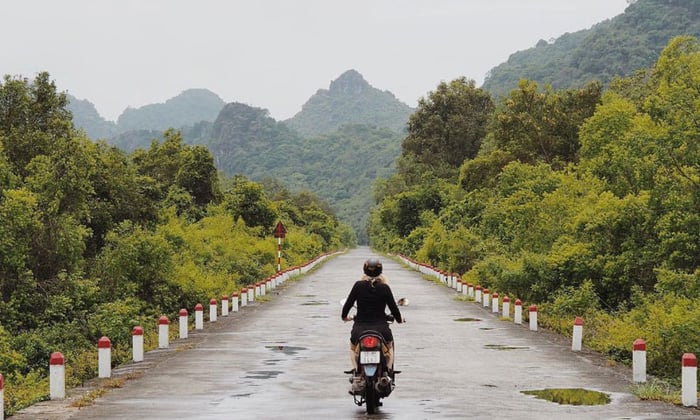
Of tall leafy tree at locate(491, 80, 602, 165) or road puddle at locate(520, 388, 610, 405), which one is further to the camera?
tall leafy tree at locate(491, 80, 602, 165)

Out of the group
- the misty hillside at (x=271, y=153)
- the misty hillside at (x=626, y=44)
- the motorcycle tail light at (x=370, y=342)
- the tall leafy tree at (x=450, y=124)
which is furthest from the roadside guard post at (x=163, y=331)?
the misty hillside at (x=271, y=153)

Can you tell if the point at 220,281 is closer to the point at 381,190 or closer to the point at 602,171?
the point at 602,171

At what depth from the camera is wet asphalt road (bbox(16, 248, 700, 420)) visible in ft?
38.3

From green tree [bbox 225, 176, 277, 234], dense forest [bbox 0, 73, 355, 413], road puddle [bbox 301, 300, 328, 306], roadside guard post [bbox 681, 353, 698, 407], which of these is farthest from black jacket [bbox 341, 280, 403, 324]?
green tree [bbox 225, 176, 277, 234]

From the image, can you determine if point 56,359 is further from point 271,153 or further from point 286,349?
point 271,153

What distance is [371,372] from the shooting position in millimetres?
11156

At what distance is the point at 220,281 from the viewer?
3400 cm

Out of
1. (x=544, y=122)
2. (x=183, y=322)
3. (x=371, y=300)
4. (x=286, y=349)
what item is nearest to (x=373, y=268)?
(x=371, y=300)

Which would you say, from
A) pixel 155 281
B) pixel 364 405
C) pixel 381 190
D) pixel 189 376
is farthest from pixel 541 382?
pixel 381 190

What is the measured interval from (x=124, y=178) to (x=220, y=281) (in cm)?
742

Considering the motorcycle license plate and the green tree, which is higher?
the green tree

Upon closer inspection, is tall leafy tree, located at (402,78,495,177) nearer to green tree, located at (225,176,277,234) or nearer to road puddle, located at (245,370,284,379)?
green tree, located at (225,176,277,234)

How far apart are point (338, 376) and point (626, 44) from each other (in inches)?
3908

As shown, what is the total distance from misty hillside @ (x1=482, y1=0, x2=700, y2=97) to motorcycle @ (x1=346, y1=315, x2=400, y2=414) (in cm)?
8943
